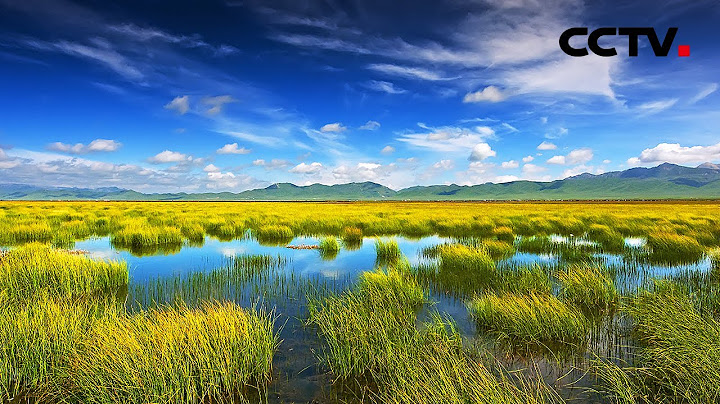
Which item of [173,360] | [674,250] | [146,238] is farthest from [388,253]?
[146,238]

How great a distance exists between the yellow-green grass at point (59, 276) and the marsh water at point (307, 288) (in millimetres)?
681

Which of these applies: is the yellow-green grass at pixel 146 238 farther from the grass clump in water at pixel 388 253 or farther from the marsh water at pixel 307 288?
the grass clump in water at pixel 388 253

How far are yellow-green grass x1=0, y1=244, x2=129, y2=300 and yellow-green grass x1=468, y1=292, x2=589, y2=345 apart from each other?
1051cm

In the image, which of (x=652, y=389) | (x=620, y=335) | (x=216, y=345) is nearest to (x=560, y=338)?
(x=620, y=335)

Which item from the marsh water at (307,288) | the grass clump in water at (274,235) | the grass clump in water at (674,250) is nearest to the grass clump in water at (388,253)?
the marsh water at (307,288)

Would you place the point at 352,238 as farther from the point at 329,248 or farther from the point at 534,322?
the point at 534,322

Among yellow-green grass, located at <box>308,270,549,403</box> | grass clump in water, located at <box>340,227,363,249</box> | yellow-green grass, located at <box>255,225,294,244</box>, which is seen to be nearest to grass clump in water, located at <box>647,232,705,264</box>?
yellow-green grass, located at <box>308,270,549,403</box>

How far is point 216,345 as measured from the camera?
541cm

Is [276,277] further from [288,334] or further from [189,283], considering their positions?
[288,334]

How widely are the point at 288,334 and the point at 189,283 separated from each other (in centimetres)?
544

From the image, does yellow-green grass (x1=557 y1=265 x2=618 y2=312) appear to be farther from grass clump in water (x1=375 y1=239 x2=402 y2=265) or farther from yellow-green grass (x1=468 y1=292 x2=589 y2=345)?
grass clump in water (x1=375 y1=239 x2=402 y2=265)

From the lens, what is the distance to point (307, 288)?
11.0 metres

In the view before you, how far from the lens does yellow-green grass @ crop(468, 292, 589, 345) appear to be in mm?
6875

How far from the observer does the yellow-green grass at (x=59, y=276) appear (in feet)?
31.9
